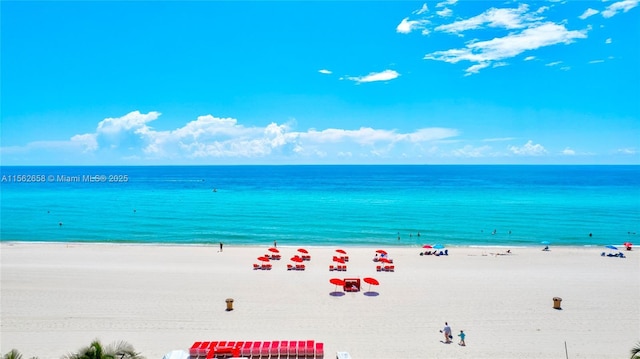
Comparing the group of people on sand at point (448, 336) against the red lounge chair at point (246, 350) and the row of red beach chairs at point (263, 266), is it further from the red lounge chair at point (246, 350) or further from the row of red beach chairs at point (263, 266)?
the row of red beach chairs at point (263, 266)

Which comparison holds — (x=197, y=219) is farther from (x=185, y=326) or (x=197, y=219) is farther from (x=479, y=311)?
(x=479, y=311)

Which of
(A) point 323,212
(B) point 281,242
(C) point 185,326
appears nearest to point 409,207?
(A) point 323,212

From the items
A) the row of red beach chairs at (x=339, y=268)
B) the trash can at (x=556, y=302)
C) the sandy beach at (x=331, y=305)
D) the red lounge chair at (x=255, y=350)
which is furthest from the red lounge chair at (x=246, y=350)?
the trash can at (x=556, y=302)

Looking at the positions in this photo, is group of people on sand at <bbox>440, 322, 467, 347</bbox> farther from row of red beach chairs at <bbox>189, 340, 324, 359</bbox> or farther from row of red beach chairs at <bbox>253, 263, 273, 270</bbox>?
row of red beach chairs at <bbox>253, 263, 273, 270</bbox>

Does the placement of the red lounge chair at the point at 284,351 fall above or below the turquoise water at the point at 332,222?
below

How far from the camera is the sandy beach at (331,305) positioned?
585 inches

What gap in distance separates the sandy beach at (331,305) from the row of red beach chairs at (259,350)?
970 millimetres

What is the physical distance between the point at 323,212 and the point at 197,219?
17.9m

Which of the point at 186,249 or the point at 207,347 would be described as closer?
the point at 207,347

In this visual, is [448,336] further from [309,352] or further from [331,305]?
[331,305]

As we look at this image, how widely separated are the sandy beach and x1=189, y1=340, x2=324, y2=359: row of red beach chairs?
3.18 feet

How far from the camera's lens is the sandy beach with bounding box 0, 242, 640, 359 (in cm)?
1487

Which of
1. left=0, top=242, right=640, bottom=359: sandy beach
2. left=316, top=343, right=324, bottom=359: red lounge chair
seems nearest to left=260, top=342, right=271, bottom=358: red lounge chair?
left=316, top=343, right=324, bottom=359: red lounge chair

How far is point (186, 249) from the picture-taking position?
110ft
